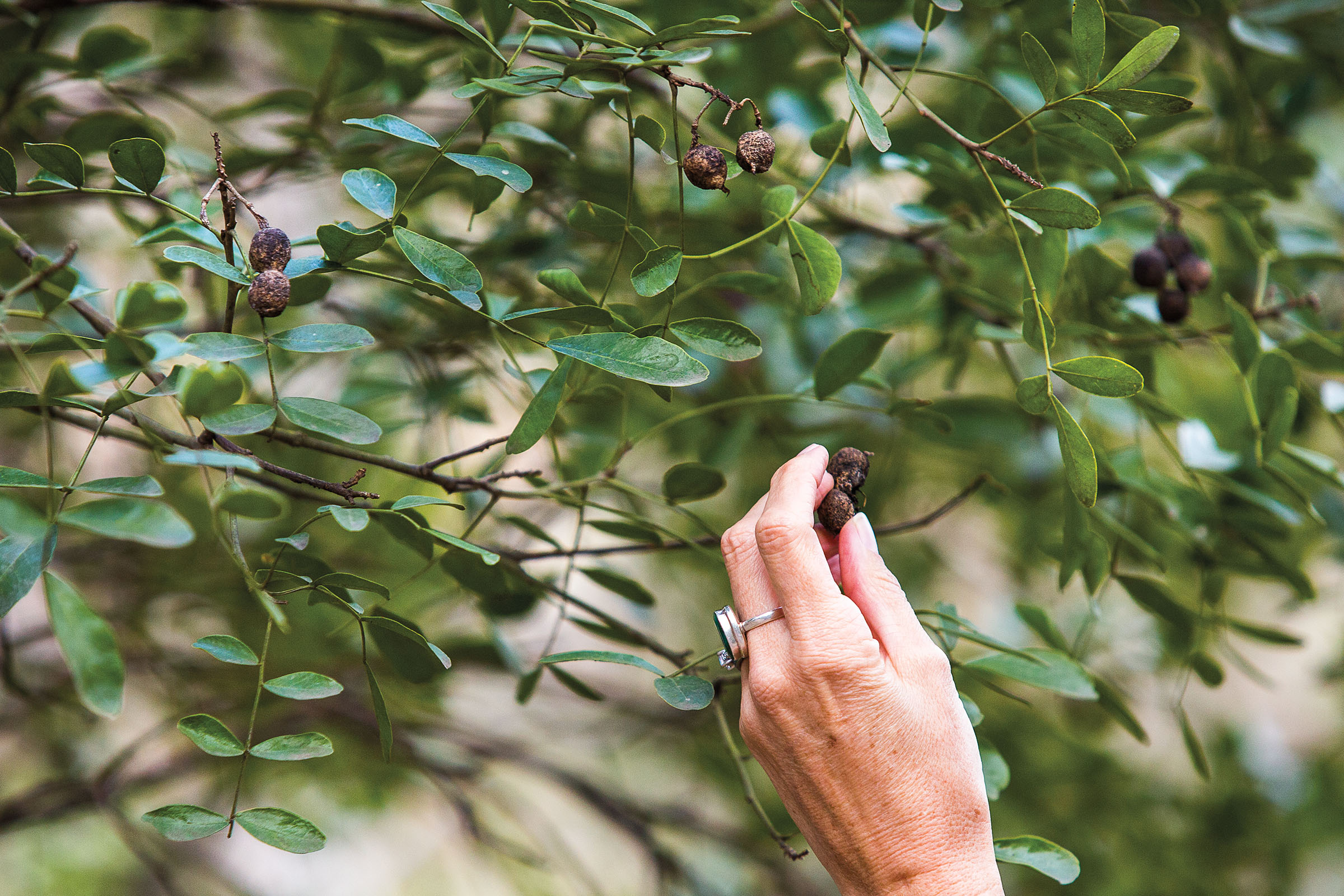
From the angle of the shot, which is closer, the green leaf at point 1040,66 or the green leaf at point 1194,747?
the green leaf at point 1040,66

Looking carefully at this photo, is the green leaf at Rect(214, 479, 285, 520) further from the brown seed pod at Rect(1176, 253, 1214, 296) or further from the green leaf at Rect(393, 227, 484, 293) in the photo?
the brown seed pod at Rect(1176, 253, 1214, 296)

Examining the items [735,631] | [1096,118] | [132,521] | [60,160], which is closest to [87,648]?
[132,521]

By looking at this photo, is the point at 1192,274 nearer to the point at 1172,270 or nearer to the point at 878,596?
the point at 1172,270

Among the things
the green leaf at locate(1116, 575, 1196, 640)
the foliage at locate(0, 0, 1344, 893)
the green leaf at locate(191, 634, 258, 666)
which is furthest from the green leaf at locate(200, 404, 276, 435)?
the green leaf at locate(1116, 575, 1196, 640)

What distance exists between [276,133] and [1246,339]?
828 millimetres

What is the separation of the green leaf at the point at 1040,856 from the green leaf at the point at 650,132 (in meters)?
0.48

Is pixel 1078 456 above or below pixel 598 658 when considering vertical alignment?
above

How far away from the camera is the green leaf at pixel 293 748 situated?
0.50m

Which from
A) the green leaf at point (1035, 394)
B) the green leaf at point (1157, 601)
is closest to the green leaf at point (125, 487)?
the green leaf at point (1035, 394)

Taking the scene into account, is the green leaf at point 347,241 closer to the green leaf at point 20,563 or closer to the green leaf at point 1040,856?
the green leaf at point 20,563

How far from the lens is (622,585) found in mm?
677

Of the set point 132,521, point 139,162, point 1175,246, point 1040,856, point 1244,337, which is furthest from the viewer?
point 1175,246

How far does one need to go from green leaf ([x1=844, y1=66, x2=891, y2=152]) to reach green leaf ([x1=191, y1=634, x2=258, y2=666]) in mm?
423

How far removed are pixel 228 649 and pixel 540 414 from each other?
0.68 feet
